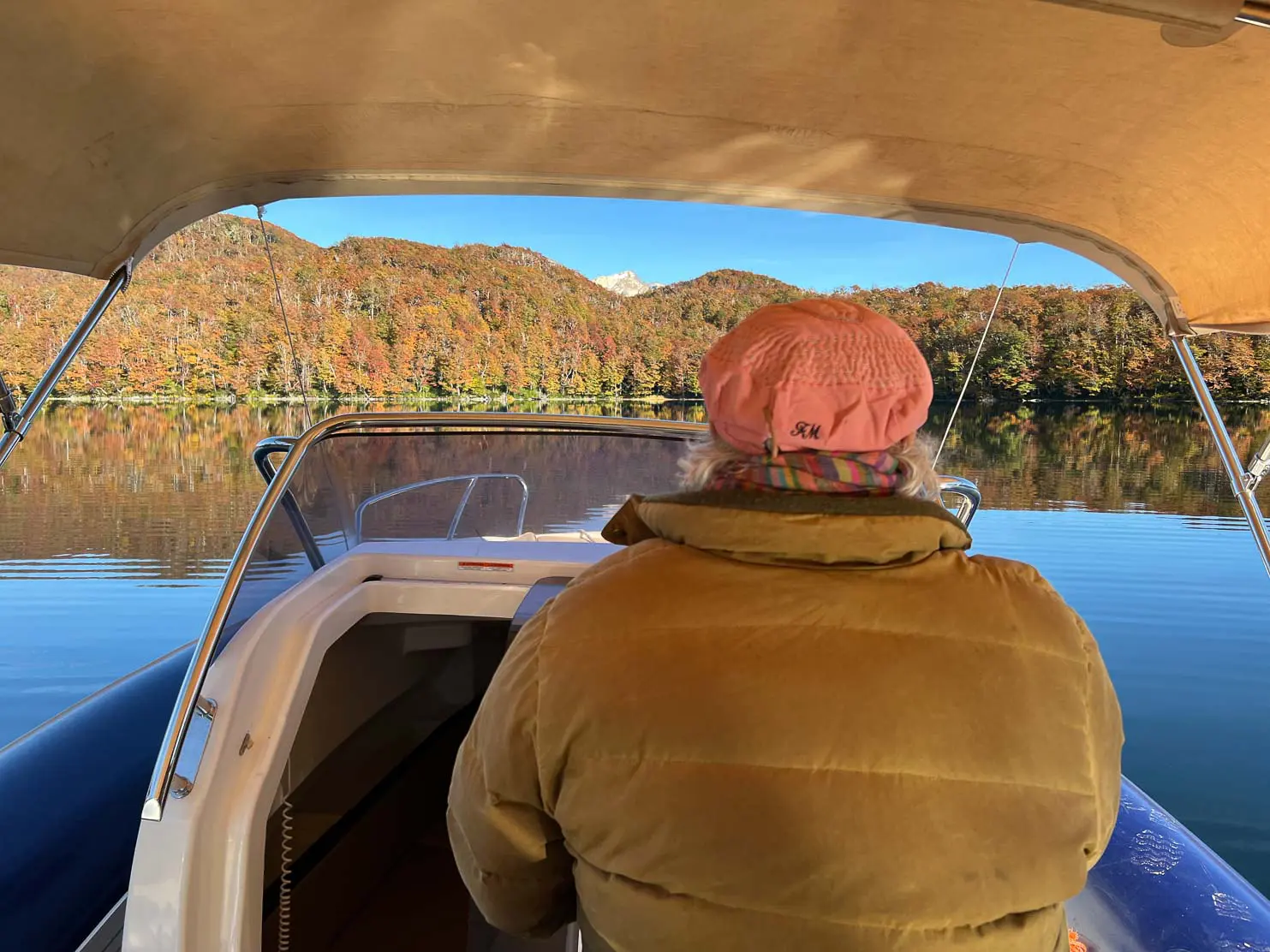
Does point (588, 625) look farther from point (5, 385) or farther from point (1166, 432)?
point (1166, 432)

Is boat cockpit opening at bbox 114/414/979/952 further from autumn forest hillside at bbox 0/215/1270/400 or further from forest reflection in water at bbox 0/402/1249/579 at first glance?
autumn forest hillside at bbox 0/215/1270/400

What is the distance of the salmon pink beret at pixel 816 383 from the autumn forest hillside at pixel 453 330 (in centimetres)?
1186

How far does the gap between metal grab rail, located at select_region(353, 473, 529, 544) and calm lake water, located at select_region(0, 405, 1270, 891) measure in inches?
26.1

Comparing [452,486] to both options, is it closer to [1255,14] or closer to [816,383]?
[816,383]

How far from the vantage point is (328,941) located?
1.60 m

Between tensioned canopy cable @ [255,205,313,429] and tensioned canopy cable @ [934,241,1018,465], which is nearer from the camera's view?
tensioned canopy cable @ [255,205,313,429]

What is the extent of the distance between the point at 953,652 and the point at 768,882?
21 cm

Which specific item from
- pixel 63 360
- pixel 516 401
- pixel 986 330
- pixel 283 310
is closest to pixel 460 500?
pixel 283 310

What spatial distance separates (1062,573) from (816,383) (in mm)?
11371

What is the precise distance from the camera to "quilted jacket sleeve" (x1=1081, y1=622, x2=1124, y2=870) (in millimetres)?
579

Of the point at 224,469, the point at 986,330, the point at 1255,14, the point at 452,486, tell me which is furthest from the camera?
the point at 224,469

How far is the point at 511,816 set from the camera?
2.08 ft

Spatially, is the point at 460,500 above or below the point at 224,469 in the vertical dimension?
above

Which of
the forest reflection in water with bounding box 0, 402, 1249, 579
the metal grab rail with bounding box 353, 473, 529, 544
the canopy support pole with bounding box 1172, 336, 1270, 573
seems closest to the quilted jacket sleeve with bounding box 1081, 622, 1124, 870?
the canopy support pole with bounding box 1172, 336, 1270, 573
